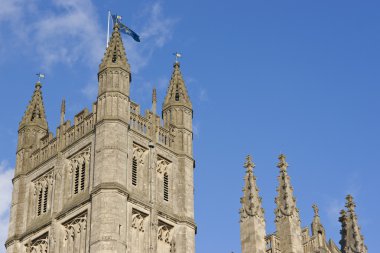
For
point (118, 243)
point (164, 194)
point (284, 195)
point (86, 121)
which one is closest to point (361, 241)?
point (284, 195)

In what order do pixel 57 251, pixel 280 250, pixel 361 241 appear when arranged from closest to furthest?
1. pixel 280 250
2. pixel 361 241
3. pixel 57 251

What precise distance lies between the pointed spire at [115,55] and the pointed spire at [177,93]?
434cm

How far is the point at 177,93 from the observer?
58469 millimetres

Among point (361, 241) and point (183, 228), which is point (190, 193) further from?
point (361, 241)

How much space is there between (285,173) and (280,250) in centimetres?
304

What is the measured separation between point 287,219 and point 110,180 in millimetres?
17619

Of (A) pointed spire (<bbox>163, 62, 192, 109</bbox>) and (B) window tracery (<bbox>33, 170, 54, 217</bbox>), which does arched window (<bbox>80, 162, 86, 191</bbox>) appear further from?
(A) pointed spire (<bbox>163, 62, 192, 109</bbox>)

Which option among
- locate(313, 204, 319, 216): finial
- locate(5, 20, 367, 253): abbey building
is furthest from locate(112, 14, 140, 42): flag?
locate(313, 204, 319, 216): finial

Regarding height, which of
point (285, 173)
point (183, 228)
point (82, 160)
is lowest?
point (285, 173)

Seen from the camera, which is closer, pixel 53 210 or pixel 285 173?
pixel 285 173

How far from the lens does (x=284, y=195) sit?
33.8 metres

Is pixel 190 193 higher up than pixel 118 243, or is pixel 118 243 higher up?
pixel 190 193

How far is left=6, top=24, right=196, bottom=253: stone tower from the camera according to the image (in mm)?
48750

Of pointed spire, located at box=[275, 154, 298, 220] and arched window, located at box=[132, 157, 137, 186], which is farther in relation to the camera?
arched window, located at box=[132, 157, 137, 186]
